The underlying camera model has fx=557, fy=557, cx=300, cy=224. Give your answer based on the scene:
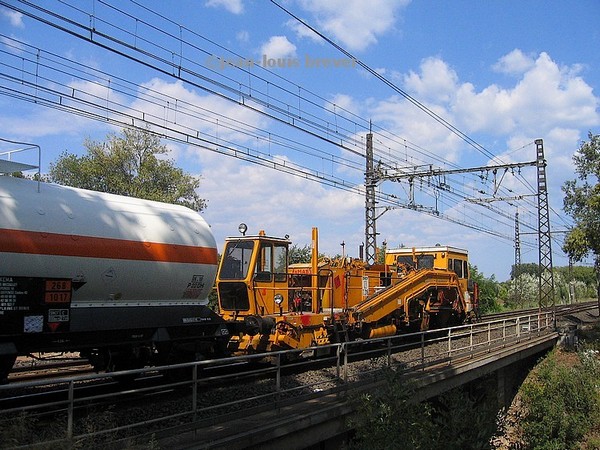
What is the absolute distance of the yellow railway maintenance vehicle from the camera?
12.4 metres

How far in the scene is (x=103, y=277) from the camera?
8.65 metres

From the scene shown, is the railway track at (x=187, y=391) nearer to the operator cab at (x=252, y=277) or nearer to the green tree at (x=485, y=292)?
the operator cab at (x=252, y=277)

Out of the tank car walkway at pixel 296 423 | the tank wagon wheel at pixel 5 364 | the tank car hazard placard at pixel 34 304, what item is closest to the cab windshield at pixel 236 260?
the tank car walkway at pixel 296 423

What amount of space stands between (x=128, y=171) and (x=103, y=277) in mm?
28202

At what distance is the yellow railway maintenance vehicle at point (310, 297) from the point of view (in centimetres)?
1238

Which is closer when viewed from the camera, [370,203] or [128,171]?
[370,203]

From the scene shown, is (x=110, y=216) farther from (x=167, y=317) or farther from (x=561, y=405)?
(x=561, y=405)

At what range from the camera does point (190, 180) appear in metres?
36.9

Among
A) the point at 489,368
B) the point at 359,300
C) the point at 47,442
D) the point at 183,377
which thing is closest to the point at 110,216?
the point at 183,377

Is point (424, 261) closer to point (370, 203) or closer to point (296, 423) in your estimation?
point (370, 203)

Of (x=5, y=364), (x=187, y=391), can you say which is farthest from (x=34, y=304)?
(x=187, y=391)

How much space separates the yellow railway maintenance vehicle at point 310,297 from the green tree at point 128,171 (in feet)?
64.2

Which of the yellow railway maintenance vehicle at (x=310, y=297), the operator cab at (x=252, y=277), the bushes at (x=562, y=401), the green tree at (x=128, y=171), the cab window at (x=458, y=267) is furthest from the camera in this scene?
the green tree at (x=128, y=171)

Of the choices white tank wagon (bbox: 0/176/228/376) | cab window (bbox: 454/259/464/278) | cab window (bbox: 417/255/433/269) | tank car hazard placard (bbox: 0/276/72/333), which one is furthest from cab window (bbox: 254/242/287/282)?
cab window (bbox: 454/259/464/278)
